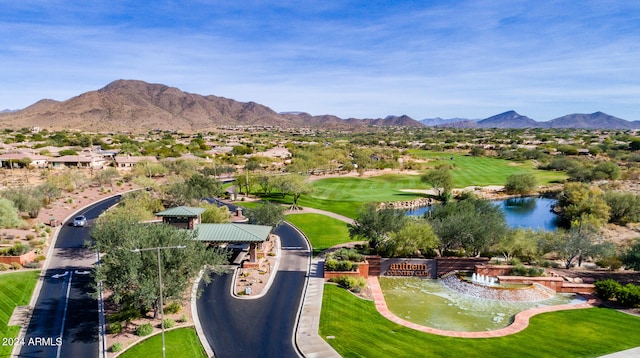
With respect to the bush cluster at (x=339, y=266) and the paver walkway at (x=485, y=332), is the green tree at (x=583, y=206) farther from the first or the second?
the bush cluster at (x=339, y=266)

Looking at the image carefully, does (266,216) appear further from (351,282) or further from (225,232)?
(351,282)

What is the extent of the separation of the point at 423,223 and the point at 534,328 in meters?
14.9

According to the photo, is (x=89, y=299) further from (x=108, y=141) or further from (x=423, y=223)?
(x=108, y=141)

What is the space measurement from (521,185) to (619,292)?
5777cm

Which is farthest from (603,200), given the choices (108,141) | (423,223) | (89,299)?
(108,141)

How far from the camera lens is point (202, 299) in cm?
3078

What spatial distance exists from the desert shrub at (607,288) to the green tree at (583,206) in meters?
17.9

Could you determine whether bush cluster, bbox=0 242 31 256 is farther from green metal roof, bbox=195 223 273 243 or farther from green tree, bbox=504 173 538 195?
green tree, bbox=504 173 538 195

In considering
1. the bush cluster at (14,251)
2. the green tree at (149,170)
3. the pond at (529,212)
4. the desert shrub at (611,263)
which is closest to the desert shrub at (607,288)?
the desert shrub at (611,263)

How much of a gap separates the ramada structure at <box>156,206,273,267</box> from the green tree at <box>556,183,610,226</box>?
3955cm

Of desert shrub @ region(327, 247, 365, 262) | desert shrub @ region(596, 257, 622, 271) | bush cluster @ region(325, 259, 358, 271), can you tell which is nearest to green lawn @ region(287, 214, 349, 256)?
desert shrub @ region(327, 247, 365, 262)

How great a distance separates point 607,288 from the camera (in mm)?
31406

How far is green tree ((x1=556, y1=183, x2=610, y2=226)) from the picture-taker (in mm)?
52781

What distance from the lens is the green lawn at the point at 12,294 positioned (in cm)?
2503
